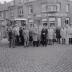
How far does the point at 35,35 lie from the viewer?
17.7 metres

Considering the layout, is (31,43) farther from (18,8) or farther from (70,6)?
(18,8)

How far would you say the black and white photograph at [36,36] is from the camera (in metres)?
9.53

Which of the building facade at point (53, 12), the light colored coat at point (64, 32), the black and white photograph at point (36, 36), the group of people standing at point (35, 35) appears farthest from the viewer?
the building facade at point (53, 12)

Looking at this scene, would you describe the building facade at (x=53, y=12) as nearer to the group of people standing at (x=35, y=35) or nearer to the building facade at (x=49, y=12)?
the building facade at (x=49, y=12)

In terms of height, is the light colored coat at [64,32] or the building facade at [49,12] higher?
the building facade at [49,12]

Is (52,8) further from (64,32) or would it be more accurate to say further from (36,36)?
(36,36)

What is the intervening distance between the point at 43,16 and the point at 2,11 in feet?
55.6

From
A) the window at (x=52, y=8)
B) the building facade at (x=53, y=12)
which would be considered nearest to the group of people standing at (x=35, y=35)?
the building facade at (x=53, y=12)

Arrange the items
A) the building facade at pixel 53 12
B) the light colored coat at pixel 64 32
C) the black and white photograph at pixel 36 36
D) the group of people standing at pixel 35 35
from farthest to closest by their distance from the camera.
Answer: the building facade at pixel 53 12 < the light colored coat at pixel 64 32 < the group of people standing at pixel 35 35 < the black and white photograph at pixel 36 36

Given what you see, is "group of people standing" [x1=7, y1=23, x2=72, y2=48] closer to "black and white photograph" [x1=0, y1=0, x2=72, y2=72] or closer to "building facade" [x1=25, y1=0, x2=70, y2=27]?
"black and white photograph" [x1=0, y1=0, x2=72, y2=72]

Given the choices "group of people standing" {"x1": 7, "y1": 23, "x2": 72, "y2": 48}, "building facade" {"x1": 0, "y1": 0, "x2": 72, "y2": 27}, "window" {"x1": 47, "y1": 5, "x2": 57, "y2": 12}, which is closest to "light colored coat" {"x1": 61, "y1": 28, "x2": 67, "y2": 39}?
"group of people standing" {"x1": 7, "y1": 23, "x2": 72, "y2": 48}

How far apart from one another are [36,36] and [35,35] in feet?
0.42

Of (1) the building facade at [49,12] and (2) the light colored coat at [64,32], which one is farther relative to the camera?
(1) the building facade at [49,12]

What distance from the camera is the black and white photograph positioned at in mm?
9531
